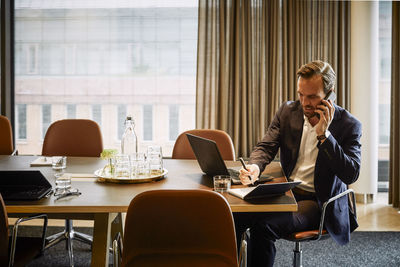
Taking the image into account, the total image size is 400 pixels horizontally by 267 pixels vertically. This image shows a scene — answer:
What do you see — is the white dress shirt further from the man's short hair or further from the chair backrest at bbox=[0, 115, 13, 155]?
the chair backrest at bbox=[0, 115, 13, 155]

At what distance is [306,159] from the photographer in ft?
7.84

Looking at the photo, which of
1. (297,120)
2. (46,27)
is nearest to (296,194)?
(297,120)

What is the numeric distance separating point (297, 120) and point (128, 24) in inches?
105

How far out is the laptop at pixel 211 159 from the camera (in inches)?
78.1

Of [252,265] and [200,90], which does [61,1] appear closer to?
[200,90]

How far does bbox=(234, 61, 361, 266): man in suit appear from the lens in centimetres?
205

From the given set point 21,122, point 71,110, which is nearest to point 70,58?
point 71,110

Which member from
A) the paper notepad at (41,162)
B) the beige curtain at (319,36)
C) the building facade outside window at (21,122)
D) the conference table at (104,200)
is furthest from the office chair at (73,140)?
the beige curtain at (319,36)

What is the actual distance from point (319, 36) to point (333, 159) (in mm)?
2481

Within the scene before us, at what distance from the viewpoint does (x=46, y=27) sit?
4.51 meters

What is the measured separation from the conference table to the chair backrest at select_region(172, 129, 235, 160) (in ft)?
1.44

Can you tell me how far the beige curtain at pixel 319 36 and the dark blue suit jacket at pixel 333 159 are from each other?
1.91m

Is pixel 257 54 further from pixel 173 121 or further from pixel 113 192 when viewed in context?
pixel 113 192

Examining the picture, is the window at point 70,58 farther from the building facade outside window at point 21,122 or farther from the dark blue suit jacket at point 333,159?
the dark blue suit jacket at point 333,159
